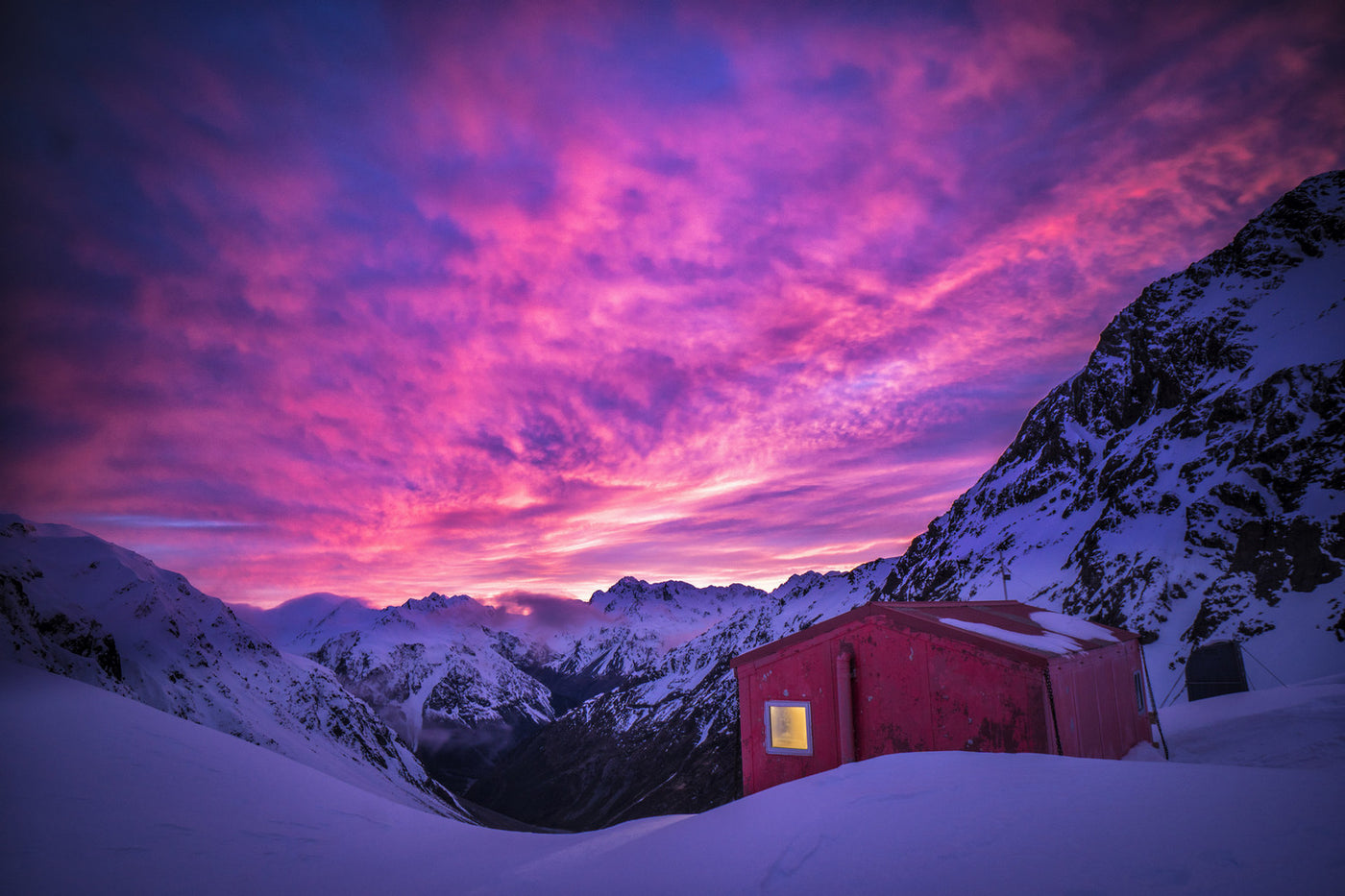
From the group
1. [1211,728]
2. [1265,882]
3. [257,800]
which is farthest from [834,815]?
[1211,728]

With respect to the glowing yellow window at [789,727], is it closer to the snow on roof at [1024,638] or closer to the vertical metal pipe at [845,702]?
the vertical metal pipe at [845,702]

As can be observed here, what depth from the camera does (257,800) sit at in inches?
509

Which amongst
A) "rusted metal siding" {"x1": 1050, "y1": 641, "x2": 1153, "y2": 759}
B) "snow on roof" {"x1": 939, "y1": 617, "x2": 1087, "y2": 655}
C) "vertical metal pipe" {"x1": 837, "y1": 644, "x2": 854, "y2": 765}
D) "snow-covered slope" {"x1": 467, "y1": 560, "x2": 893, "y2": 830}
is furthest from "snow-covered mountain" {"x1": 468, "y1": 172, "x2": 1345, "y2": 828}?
"rusted metal siding" {"x1": 1050, "y1": 641, "x2": 1153, "y2": 759}

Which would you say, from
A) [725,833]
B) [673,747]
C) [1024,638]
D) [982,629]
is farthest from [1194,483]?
[673,747]

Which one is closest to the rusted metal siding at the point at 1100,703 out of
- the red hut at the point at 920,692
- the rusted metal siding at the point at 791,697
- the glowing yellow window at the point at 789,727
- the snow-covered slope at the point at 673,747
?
the red hut at the point at 920,692

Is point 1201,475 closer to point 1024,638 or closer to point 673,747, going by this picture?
point 1024,638

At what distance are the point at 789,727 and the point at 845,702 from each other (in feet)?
6.09

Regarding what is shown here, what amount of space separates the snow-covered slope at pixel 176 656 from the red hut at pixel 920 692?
36776mm

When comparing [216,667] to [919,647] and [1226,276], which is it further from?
[1226,276]

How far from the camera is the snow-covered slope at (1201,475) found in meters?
41.1

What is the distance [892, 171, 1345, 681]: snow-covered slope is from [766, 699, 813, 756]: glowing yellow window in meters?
34.5

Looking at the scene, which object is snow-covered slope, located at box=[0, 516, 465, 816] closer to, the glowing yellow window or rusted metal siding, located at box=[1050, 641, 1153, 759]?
the glowing yellow window

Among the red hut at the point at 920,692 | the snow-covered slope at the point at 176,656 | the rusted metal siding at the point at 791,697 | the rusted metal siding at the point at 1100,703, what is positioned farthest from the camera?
the snow-covered slope at the point at 176,656

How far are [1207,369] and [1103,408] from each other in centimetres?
1567
